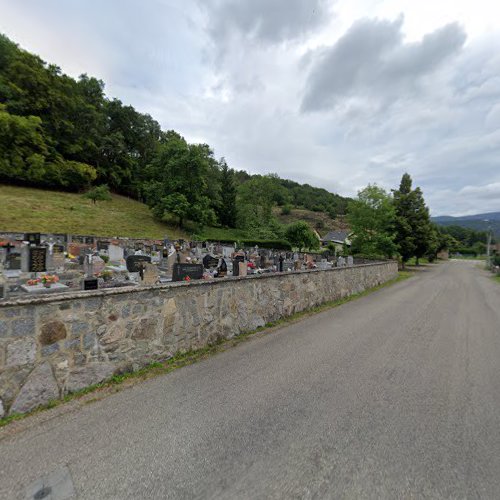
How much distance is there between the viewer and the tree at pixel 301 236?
33.8 metres

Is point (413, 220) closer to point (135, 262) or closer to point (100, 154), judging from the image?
point (135, 262)

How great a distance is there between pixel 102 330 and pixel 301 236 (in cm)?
3166

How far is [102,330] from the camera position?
3664 mm

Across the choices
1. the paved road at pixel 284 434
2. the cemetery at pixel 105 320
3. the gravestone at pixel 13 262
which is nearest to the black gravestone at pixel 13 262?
the gravestone at pixel 13 262

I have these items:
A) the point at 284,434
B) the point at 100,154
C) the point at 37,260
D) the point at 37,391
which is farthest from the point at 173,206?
the point at 284,434

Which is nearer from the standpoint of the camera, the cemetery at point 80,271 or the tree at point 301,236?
the cemetery at point 80,271

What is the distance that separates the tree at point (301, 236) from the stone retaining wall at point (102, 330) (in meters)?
28.4

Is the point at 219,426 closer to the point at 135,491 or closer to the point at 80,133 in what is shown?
the point at 135,491

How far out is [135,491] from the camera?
82.3 inches

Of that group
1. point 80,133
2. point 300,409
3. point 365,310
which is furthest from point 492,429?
point 80,133

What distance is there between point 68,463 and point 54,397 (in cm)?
119

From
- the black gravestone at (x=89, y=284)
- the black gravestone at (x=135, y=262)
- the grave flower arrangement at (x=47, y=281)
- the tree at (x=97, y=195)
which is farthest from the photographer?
the tree at (x=97, y=195)

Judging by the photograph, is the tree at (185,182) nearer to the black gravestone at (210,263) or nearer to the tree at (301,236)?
the tree at (301,236)

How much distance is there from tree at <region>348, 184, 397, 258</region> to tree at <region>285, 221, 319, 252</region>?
747cm
